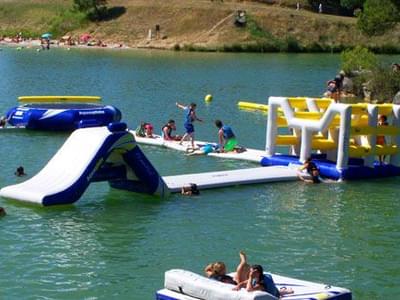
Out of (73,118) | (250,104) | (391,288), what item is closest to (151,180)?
(391,288)

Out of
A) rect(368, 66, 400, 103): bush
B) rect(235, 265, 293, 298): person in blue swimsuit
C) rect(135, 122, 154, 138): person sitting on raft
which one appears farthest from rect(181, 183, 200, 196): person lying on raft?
rect(368, 66, 400, 103): bush

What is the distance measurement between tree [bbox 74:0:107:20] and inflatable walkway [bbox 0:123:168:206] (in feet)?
300

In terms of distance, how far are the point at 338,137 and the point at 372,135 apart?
3.37 feet

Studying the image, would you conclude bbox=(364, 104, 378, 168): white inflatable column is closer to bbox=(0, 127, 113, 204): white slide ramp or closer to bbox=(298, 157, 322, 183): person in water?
bbox=(298, 157, 322, 183): person in water

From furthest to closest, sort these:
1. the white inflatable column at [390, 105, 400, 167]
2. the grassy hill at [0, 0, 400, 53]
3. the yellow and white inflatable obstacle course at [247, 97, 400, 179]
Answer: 1. the grassy hill at [0, 0, 400, 53]
2. the white inflatable column at [390, 105, 400, 167]
3. the yellow and white inflatable obstacle course at [247, 97, 400, 179]

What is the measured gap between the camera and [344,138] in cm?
2850

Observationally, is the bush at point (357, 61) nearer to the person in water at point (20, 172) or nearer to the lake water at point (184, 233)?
the lake water at point (184, 233)

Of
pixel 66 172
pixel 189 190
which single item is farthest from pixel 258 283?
pixel 189 190

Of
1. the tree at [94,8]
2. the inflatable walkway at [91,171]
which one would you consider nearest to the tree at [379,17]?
the tree at [94,8]

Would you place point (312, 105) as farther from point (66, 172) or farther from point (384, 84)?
point (384, 84)

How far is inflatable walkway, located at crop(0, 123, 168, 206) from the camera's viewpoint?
24.1 meters

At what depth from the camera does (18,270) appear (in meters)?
19.2

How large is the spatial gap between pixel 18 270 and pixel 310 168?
11.5 m

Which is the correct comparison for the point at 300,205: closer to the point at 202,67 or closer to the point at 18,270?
the point at 18,270
